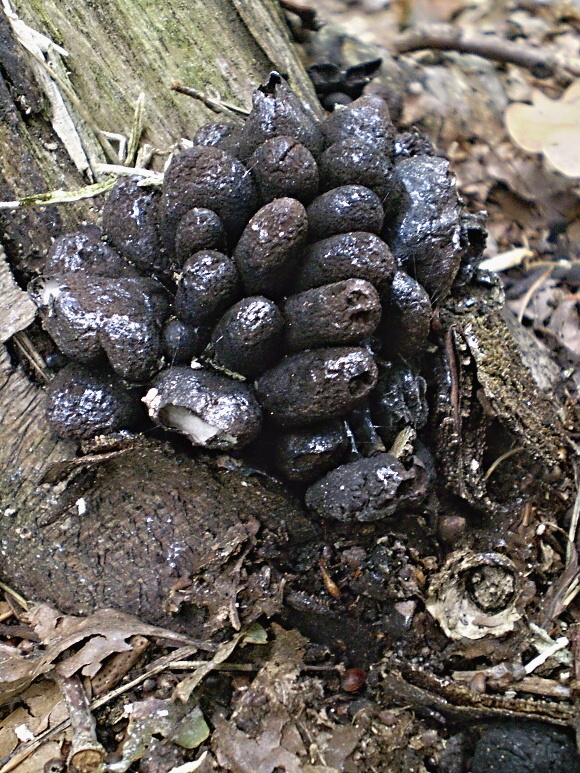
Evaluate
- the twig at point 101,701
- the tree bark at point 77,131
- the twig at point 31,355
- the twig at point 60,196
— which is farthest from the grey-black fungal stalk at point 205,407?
the twig at point 60,196

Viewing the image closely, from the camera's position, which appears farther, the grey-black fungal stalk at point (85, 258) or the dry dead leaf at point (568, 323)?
the dry dead leaf at point (568, 323)

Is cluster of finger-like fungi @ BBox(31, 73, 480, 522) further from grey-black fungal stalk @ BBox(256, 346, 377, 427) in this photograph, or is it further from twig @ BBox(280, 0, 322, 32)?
twig @ BBox(280, 0, 322, 32)

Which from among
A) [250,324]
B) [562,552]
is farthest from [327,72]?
[562,552]

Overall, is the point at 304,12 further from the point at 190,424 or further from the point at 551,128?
the point at 190,424

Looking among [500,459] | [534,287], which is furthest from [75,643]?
[534,287]

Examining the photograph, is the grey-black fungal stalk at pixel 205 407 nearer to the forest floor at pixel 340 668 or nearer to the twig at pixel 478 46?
the forest floor at pixel 340 668

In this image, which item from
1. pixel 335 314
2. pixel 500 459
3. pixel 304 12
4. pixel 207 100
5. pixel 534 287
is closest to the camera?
pixel 335 314

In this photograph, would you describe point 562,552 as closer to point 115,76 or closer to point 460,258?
point 460,258
